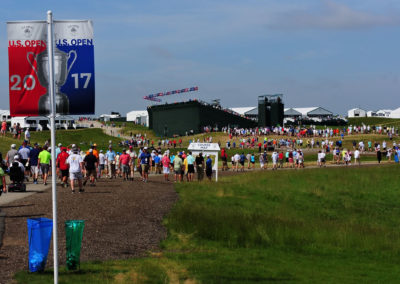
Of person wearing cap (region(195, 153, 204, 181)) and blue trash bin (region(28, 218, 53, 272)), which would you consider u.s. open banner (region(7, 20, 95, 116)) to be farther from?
person wearing cap (region(195, 153, 204, 181))

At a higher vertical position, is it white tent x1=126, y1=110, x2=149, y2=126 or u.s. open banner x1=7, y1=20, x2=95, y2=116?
white tent x1=126, y1=110, x2=149, y2=126

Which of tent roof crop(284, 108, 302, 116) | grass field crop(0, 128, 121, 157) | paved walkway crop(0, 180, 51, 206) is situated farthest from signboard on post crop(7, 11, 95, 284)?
tent roof crop(284, 108, 302, 116)

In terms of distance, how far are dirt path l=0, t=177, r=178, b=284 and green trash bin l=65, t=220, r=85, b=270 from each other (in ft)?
2.34

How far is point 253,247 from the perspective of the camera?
53.4ft

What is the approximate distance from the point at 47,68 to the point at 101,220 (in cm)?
880

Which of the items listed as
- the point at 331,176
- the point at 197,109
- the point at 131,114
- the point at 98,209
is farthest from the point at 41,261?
the point at 131,114

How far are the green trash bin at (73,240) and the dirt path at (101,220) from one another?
2.34 ft

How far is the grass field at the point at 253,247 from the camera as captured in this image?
40.0 ft

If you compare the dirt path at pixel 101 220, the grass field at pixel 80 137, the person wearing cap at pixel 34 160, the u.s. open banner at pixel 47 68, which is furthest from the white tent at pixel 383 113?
the u.s. open banner at pixel 47 68

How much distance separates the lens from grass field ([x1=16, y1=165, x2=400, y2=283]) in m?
12.2

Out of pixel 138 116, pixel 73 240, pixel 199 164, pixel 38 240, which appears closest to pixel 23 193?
pixel 199 164

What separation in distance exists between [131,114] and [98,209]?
12639cm

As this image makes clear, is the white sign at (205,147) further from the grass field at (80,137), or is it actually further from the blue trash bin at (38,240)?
the grass field at (80,137)

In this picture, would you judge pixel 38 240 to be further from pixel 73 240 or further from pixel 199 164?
pixel 199 164
